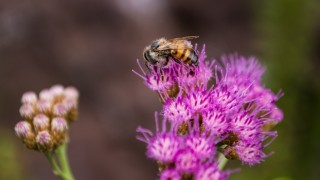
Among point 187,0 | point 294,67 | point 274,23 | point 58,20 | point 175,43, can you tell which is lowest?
point 175,43

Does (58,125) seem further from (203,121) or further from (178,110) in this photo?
(203,121)

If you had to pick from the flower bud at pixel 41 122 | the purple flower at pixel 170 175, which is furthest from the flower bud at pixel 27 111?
the purple flower at pixel 170 175

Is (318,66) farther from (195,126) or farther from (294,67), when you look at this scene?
(195,126)

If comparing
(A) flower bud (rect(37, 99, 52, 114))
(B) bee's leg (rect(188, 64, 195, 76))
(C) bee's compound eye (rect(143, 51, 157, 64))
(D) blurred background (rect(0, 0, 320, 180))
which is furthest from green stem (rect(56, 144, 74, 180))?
(D) blurred background (rect(0, 0, 320, 180))

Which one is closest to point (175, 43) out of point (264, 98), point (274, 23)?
point (264, 98)

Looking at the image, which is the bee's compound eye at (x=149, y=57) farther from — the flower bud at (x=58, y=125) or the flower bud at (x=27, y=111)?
the flower bud at (x=27, y=111)

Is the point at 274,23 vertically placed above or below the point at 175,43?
above

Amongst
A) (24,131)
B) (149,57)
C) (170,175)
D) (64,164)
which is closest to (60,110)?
(24,131)
